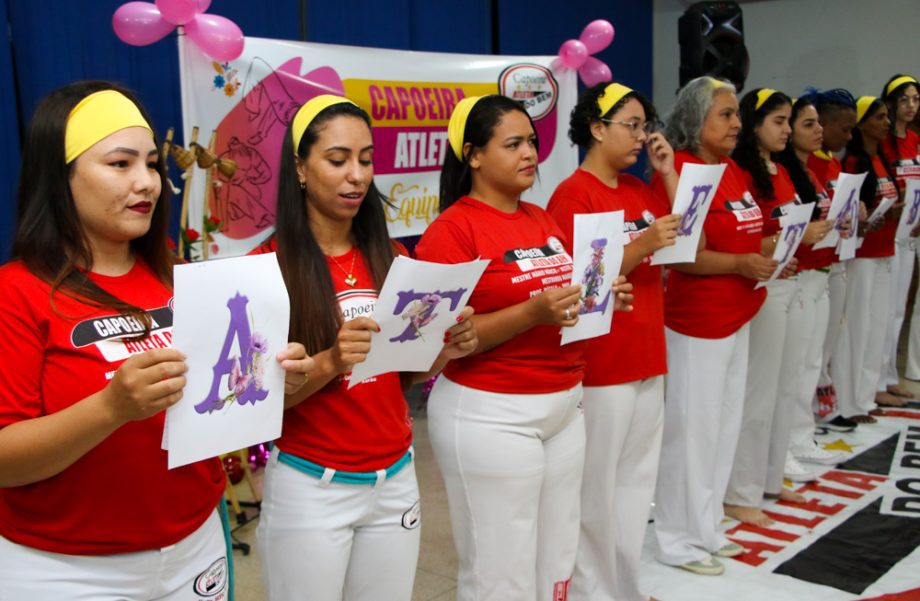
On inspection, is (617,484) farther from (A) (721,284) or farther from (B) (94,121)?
(B) (94,121)

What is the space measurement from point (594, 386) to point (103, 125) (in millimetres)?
1730

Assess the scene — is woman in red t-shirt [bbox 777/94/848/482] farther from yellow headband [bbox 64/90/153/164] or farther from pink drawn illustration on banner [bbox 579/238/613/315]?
yellow headband [bbox 64/90/153/164]

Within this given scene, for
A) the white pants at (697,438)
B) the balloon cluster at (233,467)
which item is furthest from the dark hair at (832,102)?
the balloon cluster at (233,467)

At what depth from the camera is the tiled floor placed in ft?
10.6

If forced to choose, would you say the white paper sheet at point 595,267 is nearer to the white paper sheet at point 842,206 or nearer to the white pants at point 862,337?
the white paper sheet at point 842,206

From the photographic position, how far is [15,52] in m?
3.89

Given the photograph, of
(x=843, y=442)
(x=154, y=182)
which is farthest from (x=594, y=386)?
(x=843, y=442)

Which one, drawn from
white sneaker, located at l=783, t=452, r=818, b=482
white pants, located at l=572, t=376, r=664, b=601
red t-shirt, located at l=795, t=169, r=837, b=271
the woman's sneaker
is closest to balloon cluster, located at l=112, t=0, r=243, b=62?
white pants, located at l=572, t=376, r=664, b=601

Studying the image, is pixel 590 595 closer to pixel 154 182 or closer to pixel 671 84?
pixel 154 182

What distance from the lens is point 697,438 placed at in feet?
10.8

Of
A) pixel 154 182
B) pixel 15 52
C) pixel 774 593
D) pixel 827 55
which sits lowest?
pixel 774 593

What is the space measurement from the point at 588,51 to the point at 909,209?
90.8 inches

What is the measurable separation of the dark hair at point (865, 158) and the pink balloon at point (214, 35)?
3646 mm

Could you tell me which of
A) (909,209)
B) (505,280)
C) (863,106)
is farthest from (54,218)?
(909,209)
